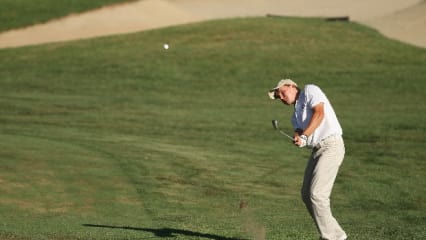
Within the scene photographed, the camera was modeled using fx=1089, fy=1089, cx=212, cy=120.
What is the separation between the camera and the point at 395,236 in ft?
47.7

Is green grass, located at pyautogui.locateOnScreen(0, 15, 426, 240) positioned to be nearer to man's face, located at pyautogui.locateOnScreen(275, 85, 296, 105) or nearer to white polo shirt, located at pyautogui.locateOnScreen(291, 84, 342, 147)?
white polo shirt, located at pyautogui.locateOnScreen(291, 84, 342, 147)

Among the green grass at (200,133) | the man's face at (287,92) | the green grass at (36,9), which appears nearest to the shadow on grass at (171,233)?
the green grass at (200,133)

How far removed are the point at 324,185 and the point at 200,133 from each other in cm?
1564

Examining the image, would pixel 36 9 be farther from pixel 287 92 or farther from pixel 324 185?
pixel 324 185

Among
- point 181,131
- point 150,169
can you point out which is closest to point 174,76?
point 181,131

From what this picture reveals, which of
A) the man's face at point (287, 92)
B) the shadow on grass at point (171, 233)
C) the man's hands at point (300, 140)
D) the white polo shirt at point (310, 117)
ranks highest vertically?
the man's face at point (287, 92)

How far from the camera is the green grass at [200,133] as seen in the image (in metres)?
16.6

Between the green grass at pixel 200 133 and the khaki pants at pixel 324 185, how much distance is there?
48.3 inches

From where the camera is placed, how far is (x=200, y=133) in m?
28.3

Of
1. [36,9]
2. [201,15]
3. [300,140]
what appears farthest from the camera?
[201,15]

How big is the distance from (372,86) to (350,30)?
33.8 feet

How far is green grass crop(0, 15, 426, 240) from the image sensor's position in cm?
1661

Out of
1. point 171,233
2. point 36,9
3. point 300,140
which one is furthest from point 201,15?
point 300,140

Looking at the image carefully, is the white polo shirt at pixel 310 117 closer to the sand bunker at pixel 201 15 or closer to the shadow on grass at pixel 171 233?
the shadow on grass at pixel 171 233
